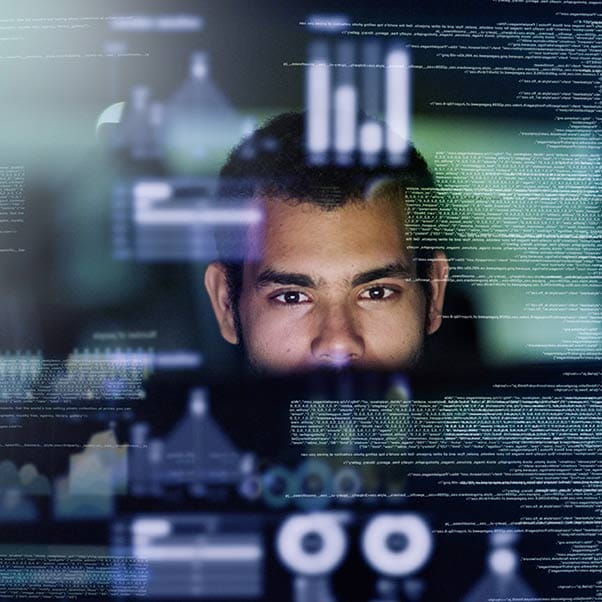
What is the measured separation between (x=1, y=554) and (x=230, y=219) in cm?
101

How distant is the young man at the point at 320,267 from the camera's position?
5.80 ft

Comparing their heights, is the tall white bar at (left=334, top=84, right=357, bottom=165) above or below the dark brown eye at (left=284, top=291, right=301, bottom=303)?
above

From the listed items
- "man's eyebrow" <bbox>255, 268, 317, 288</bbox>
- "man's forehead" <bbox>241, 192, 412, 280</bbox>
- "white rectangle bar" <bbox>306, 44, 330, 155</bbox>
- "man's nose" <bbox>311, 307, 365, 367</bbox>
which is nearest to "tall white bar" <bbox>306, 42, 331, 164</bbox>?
"white rectangle bar" <bbox>306, 44, 330, 155</bbox>

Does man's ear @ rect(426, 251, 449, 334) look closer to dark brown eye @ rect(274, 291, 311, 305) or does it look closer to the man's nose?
the man's nose

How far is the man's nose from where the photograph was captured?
5.81 feet

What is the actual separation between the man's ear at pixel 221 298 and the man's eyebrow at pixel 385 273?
31 centimetres

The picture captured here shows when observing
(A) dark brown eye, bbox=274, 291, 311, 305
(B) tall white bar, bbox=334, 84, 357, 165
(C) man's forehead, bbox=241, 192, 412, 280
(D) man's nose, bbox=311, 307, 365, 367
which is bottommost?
(D) man's nose, bbox=311, 307, 365, 367

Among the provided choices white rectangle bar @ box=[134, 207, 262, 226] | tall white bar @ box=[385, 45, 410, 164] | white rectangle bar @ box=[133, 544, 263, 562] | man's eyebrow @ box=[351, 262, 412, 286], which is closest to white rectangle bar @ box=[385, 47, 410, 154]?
tall white bar @ box=[385, 45, 410, 164]

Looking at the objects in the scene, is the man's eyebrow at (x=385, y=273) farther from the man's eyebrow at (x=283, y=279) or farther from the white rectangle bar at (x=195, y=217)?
the white rectangle bar at (x=195, y=217)

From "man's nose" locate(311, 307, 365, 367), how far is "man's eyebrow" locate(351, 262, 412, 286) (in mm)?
87

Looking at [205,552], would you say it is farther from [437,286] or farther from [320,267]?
[437,286]

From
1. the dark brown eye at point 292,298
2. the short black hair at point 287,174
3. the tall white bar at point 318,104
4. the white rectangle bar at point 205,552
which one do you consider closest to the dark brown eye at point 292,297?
the dark brown eye at point 292,298

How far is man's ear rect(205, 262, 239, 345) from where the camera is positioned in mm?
1783

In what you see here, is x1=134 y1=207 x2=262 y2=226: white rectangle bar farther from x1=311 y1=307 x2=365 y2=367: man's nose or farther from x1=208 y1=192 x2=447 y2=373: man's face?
x1=311 y1=307 x2=365 y2=367: man's nose
